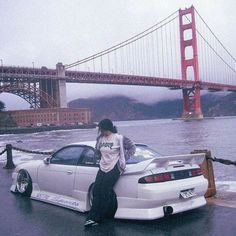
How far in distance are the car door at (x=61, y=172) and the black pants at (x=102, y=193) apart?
32.9 inches

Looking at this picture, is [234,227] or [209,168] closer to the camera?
[234,227]

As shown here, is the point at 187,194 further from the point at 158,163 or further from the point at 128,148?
the point at 128,148

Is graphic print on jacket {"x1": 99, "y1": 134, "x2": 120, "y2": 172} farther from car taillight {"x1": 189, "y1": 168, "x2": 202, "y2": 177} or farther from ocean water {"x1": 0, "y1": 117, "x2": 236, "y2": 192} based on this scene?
ocean water {"x1": 0, "y1": 117, "x2": 236, "y2": 192}

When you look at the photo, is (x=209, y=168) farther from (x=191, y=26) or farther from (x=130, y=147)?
(x=191, y=26)

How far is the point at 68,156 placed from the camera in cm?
655

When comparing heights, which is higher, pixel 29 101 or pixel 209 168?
pixel 29 101

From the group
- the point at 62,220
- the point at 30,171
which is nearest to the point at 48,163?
the point at 30,171

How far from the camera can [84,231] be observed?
519 centimetres

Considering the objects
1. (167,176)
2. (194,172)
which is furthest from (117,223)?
(194,172)

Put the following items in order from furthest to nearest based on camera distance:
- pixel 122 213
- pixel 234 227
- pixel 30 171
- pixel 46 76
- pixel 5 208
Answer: pixel 46 76, pixel 30 171, pixel 5 208, pixel 122 213, pixel 234 227

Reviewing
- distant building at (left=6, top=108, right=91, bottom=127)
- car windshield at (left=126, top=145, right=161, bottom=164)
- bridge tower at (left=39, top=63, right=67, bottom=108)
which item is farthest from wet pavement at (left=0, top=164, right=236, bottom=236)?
distant building at (left=6, top=108, right=91, bottom=127)

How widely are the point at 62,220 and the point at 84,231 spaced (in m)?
0.66

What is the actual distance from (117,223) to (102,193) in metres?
0.46

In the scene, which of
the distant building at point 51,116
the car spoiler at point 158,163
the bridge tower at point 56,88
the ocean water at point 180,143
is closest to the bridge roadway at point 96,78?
the bridge tower at point 56,88
